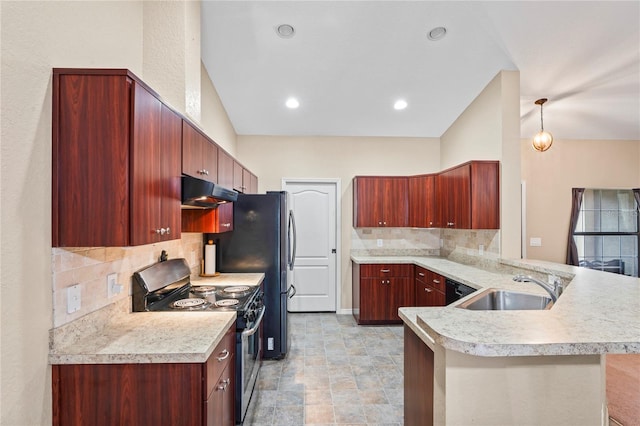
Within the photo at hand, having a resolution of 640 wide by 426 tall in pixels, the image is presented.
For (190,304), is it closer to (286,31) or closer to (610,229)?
(286,31)

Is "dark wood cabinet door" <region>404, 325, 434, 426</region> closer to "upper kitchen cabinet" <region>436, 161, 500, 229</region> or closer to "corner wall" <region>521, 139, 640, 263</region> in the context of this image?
"upper kitchen cabinet" <region>436, 161, 500, 229</region>

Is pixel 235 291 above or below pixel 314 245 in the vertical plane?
below

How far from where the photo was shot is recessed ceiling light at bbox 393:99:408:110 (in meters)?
4.14

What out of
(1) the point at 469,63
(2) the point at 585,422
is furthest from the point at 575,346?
(1) the point at 469,63

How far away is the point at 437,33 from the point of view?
304cm

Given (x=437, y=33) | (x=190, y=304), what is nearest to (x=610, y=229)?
(x=437, y=33)

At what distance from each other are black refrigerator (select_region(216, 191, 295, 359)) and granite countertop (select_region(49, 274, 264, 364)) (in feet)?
4.18

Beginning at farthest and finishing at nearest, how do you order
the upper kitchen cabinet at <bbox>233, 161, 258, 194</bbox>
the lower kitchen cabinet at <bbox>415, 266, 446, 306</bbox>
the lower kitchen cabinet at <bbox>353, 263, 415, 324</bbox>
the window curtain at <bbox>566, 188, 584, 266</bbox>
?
the window curtain at <bbox>566, 188, 584, 266</bbox>, the lower kitchen cabinet at <bbox>353, 263, 415, 324</bbox>, the lower kitchen cabinet at <bbox>415, 266, 446, 306</bbox>, the upper kitchen cabinet at <bbox>233, 161, 258, 194</bbox>

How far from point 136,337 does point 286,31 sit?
9.05 ft

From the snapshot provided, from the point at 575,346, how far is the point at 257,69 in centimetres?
349

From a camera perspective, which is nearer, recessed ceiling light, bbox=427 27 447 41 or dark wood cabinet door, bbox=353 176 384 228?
recessed ceiling light, bbox=427 27 447 41

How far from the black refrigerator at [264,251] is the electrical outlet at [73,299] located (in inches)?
69.0

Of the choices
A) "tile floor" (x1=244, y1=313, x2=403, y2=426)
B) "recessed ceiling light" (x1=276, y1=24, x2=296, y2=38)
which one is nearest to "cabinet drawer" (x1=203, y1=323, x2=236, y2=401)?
"tile floor" (x1=244, y1=313, x2=403, y2=426)

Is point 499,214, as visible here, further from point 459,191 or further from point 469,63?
point 469,63
